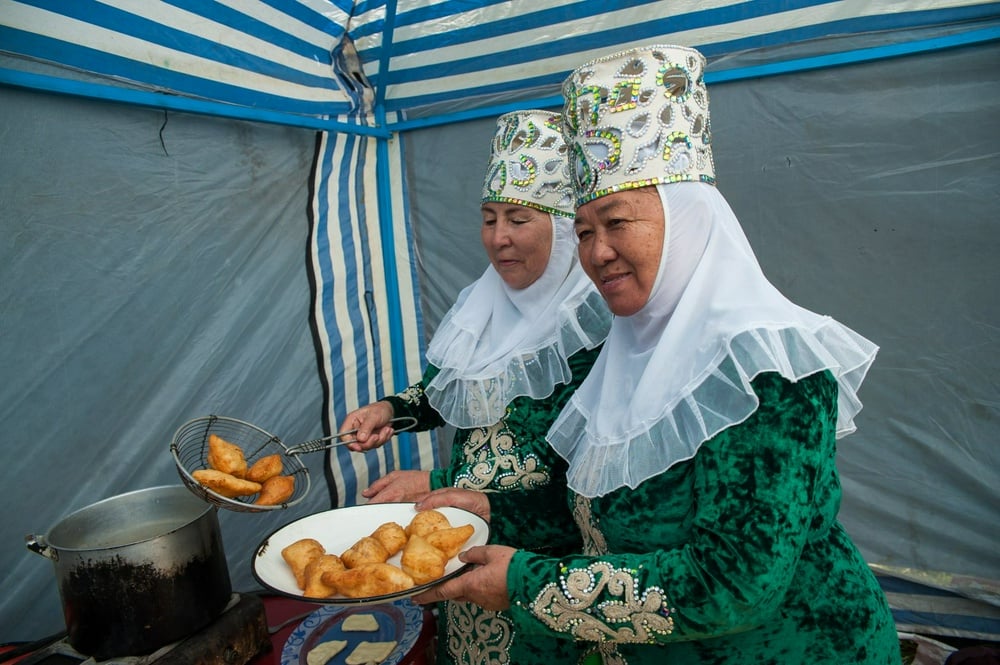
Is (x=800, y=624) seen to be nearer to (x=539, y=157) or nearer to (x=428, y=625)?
(x=428, y=625)

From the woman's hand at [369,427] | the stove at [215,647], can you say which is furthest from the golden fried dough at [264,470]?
the stove at [215,647]

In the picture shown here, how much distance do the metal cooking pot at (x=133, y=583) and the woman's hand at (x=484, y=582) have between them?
0.80 meters

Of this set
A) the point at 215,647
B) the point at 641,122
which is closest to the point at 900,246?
the point at 641,122

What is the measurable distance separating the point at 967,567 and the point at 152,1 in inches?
191

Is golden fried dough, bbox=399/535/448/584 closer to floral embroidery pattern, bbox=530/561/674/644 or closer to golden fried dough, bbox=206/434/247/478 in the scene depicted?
floral embroidery pattern, bbox=530/561/674/644

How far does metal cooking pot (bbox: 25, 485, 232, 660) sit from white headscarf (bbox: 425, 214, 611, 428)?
904 millimetres

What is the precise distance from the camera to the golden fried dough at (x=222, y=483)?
1884mm

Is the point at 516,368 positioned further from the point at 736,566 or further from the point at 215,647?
the point at 215,647

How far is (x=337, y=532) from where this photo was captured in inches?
80.7

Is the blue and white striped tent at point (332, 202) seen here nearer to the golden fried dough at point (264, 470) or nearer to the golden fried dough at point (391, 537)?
the golden fried dough at point (264, 470)

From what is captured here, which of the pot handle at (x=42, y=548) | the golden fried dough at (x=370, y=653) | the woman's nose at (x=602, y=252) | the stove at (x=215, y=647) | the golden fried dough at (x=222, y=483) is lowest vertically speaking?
the golden fried dough at (x=370, y=653)

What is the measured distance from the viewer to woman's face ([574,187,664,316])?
1466 mm

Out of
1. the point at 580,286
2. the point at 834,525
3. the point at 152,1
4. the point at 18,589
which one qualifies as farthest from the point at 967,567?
the point at 152,1

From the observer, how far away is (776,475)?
122 centimetres
